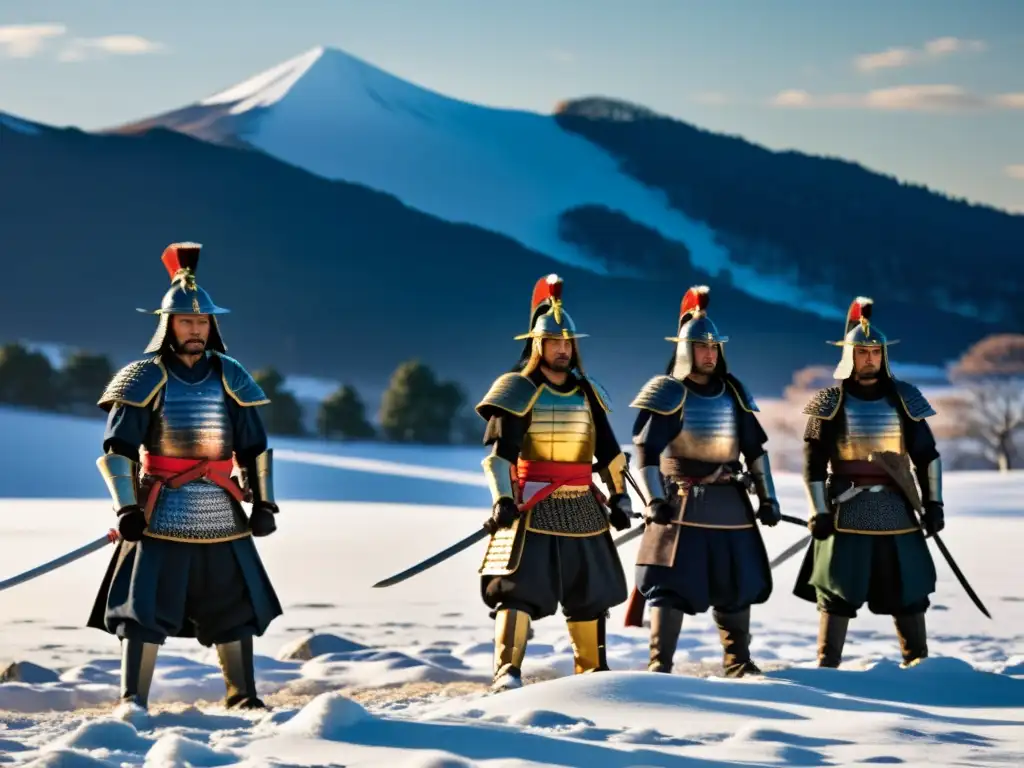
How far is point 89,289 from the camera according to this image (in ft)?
187

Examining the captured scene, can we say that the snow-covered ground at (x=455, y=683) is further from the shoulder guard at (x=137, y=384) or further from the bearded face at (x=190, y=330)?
the bearded face at (x=190, y=330)

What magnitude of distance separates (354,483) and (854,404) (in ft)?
59.0

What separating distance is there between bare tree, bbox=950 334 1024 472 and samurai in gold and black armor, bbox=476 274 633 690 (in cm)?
2380

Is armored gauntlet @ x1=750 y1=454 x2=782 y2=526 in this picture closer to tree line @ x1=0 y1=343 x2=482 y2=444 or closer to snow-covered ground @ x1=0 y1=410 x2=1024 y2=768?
snow-covered ground @ x1=0 y1=410 x2=1024 y2=768

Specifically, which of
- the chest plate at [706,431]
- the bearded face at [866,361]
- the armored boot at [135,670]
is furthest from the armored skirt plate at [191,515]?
the bearded face at [866,361]

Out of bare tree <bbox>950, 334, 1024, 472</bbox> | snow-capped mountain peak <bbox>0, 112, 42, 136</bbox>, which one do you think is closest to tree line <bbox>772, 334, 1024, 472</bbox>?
bare tree <bbox>950, 334, 1024, 472</bbox>

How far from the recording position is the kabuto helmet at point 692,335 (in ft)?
26.3

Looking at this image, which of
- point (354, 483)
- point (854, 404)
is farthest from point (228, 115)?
point (854, 404)

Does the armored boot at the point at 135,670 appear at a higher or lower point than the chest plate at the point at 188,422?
lower

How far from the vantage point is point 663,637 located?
785cm

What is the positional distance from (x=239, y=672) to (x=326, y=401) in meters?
24.7

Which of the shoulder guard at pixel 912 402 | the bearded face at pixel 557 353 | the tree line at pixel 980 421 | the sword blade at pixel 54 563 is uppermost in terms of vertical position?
the tree line at pixel 980 421

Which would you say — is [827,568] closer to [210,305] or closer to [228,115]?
[210,305]

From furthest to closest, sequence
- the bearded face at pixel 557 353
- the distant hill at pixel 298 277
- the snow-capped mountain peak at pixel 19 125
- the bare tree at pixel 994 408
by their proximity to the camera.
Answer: the snow-capped mountain peak at pixel 19 125
the distant hill at pixel 298 277
the bare tree at pixel 994 408
the bearded face at pixel 557 353
